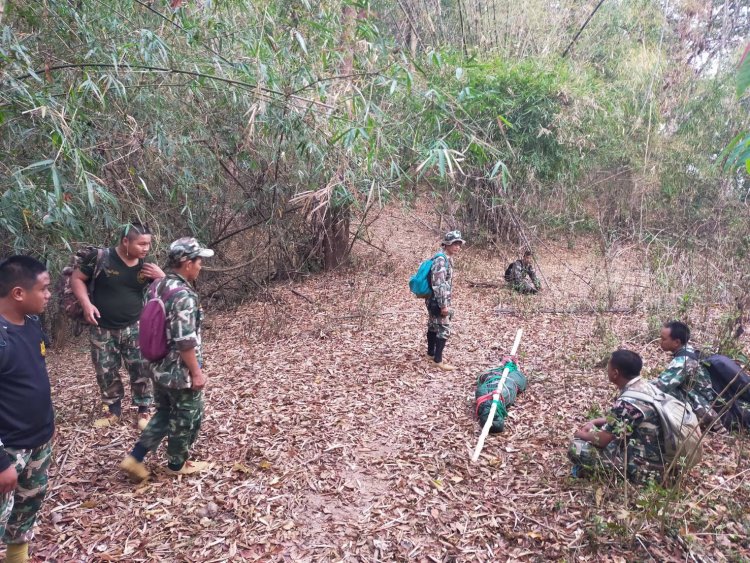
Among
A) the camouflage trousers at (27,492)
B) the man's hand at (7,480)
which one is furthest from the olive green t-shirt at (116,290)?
the man's hand at (7,480)

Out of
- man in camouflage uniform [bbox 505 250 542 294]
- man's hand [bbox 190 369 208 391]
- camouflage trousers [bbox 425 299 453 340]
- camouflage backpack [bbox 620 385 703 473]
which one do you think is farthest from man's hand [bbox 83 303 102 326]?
man in camouflage uniform [bbox 505 250 542 294]

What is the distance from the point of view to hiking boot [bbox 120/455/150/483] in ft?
8.77

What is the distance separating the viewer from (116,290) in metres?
3.13

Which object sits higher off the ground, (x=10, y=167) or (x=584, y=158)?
(x=10, y=167)

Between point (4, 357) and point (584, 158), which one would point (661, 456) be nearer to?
point (4, 357)

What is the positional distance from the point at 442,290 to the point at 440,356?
0.75m

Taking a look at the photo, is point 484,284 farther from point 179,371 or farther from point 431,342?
point 179,371

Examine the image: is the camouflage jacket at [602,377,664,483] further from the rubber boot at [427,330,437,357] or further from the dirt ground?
the rubber boot at [427,330,437,357]

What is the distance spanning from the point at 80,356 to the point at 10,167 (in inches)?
134

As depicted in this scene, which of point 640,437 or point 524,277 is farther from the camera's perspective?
point 524,277

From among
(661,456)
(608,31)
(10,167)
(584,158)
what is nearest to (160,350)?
(10,167)

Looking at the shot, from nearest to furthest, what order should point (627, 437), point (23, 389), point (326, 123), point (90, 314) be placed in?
point (23, 389)
point (627, 437)
point (90, 314)
point (326, 123)

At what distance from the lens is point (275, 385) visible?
14.1 feet

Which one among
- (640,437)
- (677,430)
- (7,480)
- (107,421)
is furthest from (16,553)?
(677,430)
